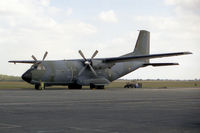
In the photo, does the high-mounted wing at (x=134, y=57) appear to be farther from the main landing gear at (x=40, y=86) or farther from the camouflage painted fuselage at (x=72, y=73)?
the main landing gear at (x=40, y=86)

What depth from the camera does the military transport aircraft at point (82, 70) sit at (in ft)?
154

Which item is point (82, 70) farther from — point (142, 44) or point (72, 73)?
point (142, 44)

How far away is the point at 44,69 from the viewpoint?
4734cm

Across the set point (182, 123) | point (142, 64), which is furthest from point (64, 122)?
point (142, 64)

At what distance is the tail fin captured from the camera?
59.5 m

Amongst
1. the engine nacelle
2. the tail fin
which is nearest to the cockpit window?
the engine nacelle

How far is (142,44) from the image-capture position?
59.9m

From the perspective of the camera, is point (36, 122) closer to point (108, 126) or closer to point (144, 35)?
point (108, 126)

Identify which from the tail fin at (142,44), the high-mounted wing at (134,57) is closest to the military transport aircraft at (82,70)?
the high-mounted wing at (134,57)

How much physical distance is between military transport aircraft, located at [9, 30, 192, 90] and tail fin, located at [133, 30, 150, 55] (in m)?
1.37

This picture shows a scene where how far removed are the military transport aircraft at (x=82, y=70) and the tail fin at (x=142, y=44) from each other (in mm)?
1365

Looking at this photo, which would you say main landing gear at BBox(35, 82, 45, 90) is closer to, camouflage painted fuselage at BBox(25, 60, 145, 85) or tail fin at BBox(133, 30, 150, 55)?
camouflage painted fuselage at BBox(25, 60, 145, 85)

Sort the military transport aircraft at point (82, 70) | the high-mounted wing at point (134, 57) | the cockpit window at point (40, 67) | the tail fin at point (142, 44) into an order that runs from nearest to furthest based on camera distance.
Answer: the cockpit window at point (40, 67)
the military transport aircraft at point (82, 70)
the high-mounted wing at point (134, 57)
the tail fin at point (142, 44)

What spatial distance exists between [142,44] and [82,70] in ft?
44.8
